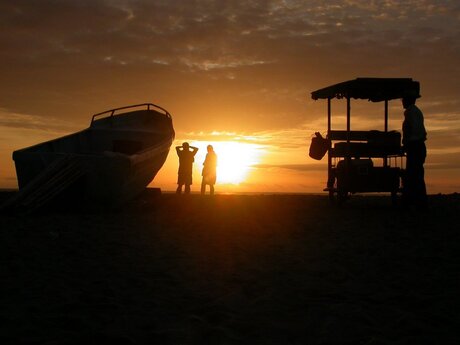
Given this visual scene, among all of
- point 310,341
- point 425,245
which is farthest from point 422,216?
point 310,341

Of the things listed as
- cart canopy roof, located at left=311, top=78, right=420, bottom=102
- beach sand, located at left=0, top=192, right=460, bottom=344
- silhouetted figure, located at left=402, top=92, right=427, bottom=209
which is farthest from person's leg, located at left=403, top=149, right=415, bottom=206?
cart canopy roof, located at left=311, top=78, right=420, bottom=102

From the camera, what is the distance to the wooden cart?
470 inches

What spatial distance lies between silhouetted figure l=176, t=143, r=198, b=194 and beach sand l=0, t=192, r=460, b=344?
7.98m

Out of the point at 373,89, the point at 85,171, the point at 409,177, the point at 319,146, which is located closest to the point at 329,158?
the point at 319,146

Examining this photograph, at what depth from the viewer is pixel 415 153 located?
35.7 feet

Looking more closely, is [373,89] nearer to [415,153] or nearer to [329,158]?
[329,158]

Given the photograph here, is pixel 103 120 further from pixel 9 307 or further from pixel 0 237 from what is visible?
pixel 9 307

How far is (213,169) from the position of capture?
17.7 m

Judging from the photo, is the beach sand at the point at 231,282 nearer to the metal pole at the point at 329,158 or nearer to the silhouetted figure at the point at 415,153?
the silhouetted figure at the point at 415,153

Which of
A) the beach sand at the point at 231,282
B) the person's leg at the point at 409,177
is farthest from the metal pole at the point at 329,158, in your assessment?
the beach sand at the point at 231,282

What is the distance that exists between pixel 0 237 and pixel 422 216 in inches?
332

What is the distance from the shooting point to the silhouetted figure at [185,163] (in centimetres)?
1767

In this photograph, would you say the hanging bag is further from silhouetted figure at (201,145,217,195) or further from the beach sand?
silhouetted figure at (201,145,217,195)

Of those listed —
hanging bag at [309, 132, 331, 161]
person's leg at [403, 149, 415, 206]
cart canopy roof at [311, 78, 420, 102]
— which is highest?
cart canopy roof at [311, 78, 420, 102]
